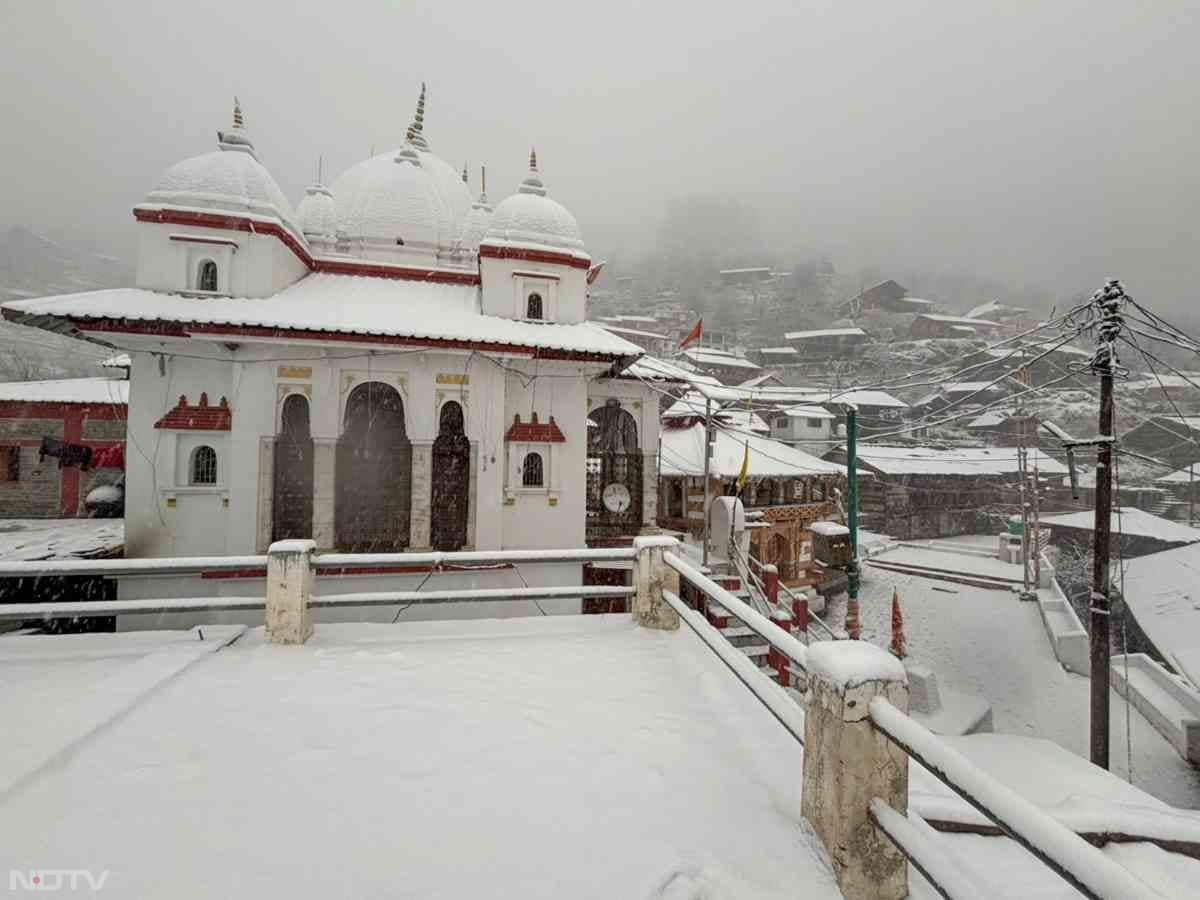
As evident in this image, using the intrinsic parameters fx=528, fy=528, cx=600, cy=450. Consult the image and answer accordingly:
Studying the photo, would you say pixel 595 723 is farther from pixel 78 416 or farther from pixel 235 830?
pixel 78 416

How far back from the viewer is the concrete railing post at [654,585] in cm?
616

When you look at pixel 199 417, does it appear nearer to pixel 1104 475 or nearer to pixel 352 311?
pixel 352 311

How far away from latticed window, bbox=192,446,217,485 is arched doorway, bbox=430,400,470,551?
4.77 m

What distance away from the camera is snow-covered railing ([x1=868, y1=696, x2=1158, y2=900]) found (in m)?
1.52

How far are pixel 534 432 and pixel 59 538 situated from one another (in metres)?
12.9

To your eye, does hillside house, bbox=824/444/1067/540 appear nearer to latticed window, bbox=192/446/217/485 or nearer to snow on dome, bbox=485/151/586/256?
snow on dome, bbox=485/151/586/256

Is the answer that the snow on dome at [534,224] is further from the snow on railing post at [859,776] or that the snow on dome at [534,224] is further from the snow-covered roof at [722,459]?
the snow on railing post at [859,776]

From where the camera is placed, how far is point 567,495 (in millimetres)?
13531

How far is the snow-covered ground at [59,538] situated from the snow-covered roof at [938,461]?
140 feet

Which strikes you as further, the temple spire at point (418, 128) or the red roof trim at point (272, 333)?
the temple spire at point (418, 128)

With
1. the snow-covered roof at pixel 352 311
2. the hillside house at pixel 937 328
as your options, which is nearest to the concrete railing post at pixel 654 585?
the snow-covered roof at pixel 352 311

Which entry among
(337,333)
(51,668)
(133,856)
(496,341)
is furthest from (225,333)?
(133,856)

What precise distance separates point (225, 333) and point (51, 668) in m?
7.99

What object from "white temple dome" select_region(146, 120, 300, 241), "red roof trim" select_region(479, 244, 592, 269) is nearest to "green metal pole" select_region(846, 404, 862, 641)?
"red roof trim" select_region(479, 244, 592, 269)
